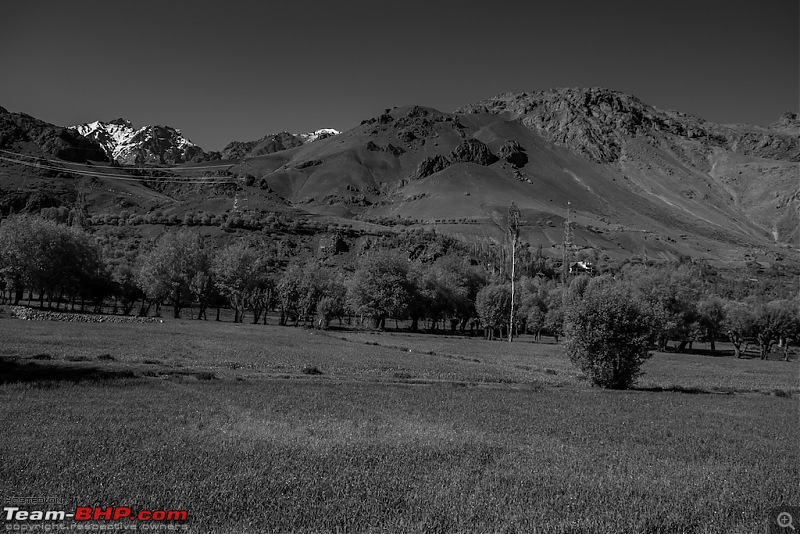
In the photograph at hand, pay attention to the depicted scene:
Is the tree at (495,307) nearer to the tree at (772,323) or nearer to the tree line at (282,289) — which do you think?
the tree line at (282,289)

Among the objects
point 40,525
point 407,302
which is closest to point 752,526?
point 40,525

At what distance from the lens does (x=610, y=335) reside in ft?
129

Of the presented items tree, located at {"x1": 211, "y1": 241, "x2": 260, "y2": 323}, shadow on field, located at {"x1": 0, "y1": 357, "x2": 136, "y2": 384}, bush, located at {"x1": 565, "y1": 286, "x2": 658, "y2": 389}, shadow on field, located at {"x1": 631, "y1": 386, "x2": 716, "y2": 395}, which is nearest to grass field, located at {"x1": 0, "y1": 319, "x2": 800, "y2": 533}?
shadow on field, located at {"x1": 0, "y1": 357, "x2": 136, "y2": 384}

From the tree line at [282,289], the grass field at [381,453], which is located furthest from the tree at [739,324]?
the grass field at [381,453]

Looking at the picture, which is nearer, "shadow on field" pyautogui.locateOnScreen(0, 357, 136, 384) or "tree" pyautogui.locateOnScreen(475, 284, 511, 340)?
"shadow on field" pyautogui.locateOnScreen(0, 357, 136, 384)

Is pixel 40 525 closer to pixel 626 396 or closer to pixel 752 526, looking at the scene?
pixel 752 526

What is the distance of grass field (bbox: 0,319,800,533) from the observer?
10961mm

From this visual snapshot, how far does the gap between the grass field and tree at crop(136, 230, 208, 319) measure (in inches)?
2913

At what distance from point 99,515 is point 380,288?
350ft

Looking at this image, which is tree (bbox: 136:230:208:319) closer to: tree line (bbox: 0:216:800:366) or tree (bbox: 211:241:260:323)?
tree line (bbox: 0:216:800:366)

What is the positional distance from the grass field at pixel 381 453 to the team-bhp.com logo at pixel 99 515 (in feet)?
0.95

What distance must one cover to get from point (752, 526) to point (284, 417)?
A: 15.6 m

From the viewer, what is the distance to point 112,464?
12766 millimetres

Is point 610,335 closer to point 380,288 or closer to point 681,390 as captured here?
point 681,390
